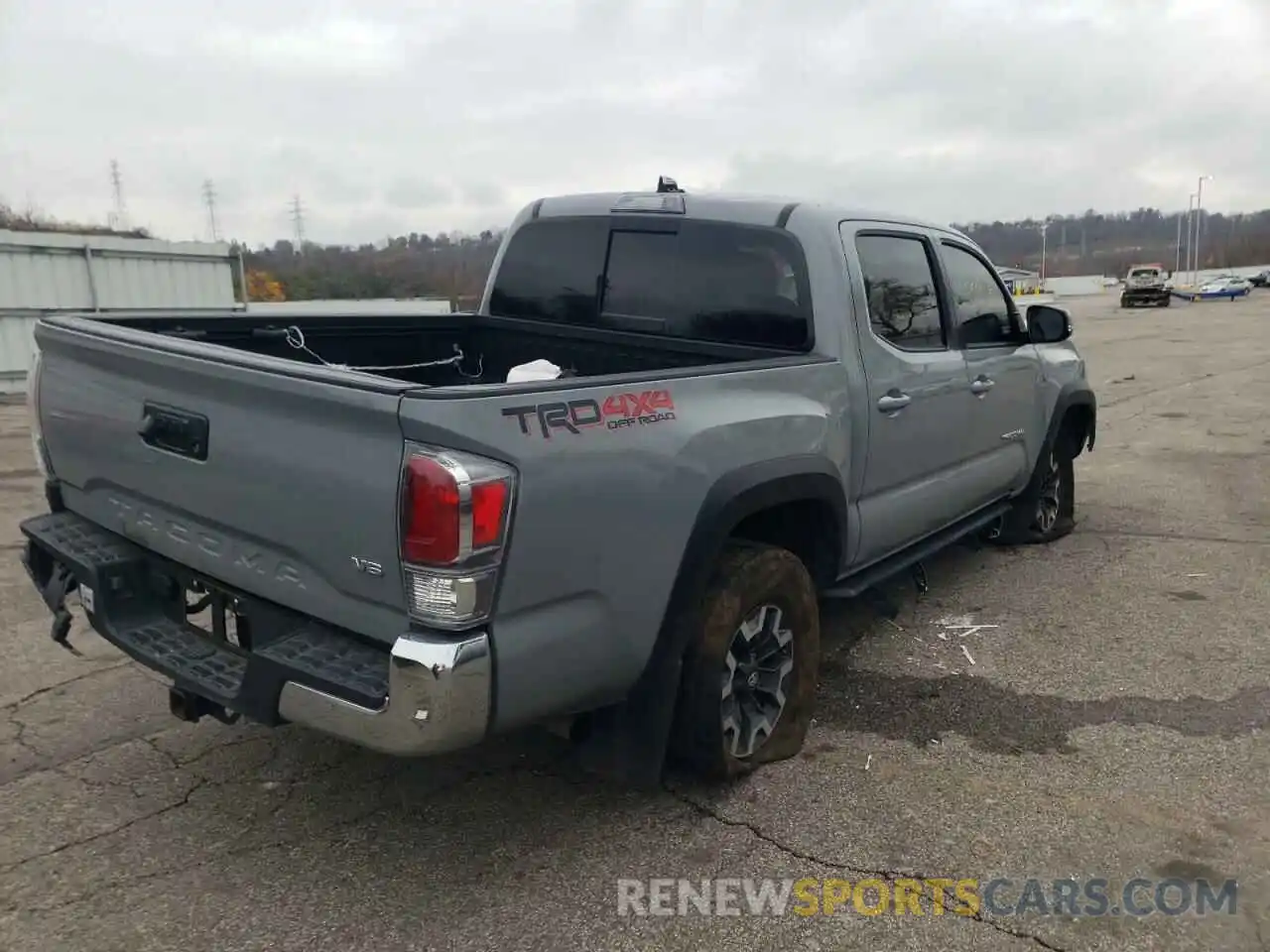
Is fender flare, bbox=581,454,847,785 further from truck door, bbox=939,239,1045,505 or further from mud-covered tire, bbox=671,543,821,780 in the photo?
truck door, bbox=939,239,1045,505

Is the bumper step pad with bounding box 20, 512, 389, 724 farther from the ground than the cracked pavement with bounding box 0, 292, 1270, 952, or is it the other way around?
the bumper step pad with bounding box 20, 512, 389, 724

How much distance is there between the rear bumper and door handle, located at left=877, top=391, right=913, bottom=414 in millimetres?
2161

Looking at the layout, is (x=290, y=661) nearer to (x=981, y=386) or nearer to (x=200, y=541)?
(x=200, y=541)

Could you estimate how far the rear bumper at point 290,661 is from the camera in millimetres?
2377

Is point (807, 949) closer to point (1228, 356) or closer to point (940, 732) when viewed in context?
point (940, 732)

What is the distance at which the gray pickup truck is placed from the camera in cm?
242

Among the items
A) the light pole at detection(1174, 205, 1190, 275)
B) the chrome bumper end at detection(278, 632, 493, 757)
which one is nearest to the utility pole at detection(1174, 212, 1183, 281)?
the light pole at detection(1174, 205, 1190, 275)

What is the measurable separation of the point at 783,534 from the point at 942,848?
47.7 inches

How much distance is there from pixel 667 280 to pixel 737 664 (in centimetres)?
171

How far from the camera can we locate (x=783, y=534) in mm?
3766

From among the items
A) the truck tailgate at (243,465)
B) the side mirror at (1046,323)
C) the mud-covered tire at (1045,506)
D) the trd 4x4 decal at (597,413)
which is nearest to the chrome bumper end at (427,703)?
the truck tailgate at (243,465)

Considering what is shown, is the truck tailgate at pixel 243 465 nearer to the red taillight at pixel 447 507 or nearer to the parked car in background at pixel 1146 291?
Result: the red taillight at pixel 447 507

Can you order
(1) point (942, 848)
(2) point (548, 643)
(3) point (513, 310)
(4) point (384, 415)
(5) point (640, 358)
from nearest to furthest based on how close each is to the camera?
(4) point (384, 415), (2) point (548, 643), (1) point (942, 848), (5) point (640, 358), (3) point (513, 310)

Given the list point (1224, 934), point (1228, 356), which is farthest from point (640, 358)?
point (1228, 356)
